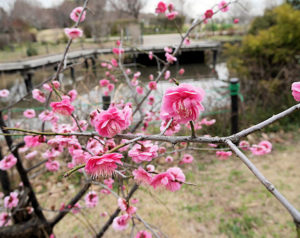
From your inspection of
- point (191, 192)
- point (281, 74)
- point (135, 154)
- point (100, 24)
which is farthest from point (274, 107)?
point (135, 154)

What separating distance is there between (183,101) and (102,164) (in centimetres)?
23

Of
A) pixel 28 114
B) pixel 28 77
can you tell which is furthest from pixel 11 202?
pixel 28 77

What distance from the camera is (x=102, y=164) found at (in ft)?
1.72

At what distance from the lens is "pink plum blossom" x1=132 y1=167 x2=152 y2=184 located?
0.72 meters

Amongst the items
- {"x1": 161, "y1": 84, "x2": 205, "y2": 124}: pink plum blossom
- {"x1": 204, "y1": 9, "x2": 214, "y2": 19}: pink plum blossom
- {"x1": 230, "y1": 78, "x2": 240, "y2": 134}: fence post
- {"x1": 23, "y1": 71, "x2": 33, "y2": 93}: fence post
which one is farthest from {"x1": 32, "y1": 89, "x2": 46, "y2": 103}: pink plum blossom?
{"x1": 23, "y1": 71, "x2": 33, "y2": 93}: fence post

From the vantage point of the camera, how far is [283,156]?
123 inches

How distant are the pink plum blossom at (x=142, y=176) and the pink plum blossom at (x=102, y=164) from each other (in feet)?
0.62

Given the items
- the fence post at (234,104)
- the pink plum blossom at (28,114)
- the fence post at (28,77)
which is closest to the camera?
the pink plum blossom at (28,114)

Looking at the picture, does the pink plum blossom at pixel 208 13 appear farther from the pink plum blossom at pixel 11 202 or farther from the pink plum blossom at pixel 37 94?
the pink plum blossom at pixel 11 202

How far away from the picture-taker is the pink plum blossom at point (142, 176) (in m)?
0.72

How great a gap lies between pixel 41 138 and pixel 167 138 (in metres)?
0.54

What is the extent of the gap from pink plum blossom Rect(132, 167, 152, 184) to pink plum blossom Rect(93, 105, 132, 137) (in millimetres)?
178

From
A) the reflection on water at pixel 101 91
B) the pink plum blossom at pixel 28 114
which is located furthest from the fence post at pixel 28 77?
the pink plum blossom at pixel 28 114

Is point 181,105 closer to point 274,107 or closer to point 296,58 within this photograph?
point 274,107
